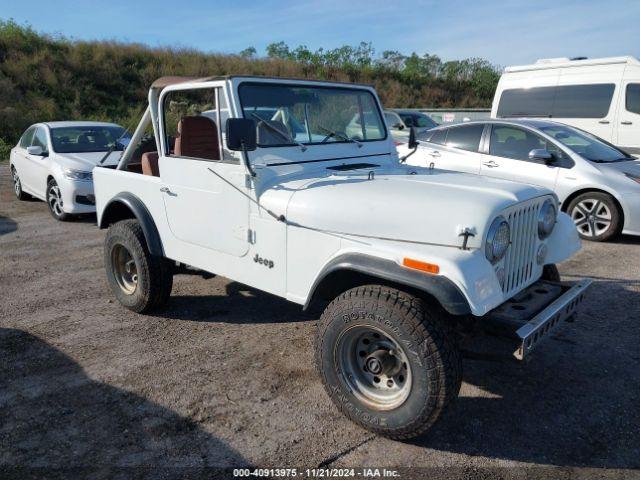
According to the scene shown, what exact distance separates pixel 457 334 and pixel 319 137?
5.79 ft

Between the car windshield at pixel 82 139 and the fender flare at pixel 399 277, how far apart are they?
6655mm

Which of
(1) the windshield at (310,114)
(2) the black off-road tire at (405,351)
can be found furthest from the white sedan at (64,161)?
(2) the black off-road tire at (405,351)

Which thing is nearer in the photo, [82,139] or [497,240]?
[497,240]

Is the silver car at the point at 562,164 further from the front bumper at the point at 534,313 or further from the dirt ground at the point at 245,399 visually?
the front bumper at the point at 534,313

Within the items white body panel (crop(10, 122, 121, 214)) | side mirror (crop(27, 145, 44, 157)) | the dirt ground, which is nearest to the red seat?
the dirt ground

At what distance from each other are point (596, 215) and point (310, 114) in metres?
4.74

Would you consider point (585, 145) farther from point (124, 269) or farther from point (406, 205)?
point (124, 269)

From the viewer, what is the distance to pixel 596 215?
265 inches

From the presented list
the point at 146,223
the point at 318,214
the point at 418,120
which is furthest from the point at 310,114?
the point at 418,120

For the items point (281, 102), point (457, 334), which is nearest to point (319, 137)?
point (281, 102)

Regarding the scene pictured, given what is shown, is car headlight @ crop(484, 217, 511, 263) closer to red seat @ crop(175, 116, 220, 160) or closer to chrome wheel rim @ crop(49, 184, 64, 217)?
red seat @ crop(175, 116, 220, 160)

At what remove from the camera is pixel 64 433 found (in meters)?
2.84

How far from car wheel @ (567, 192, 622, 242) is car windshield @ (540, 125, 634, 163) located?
0.59 m

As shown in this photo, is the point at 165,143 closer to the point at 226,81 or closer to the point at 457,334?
the point at 226,81
